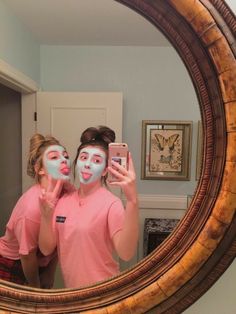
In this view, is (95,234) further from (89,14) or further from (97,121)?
(89,14)

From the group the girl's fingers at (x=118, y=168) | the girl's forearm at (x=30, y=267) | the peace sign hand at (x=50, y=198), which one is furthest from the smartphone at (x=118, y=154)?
the girl's forearm at (x=30, y=267)

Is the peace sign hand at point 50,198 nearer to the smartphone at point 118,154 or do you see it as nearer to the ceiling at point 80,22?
the smartphone at point 118,154

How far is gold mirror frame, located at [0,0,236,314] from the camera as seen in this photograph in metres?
0.43

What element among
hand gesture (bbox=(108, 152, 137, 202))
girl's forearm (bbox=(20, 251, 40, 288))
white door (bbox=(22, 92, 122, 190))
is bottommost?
girl's forearm (bbox=(20, 251, 40, 288))

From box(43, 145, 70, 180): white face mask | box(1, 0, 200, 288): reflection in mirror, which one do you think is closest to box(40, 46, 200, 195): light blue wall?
box(1, 0, 200, 288): reflection in mirror

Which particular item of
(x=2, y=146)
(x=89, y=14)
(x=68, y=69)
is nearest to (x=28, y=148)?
(x=2, y=146)

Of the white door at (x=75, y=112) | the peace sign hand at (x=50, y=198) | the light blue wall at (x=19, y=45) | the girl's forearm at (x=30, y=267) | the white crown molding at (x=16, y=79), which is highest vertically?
the light blue wall at (x=19, y=45)

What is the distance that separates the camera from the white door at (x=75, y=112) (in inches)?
21.1

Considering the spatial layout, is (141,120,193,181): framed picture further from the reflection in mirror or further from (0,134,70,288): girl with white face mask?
(0,134,70,288): girl with white face mask

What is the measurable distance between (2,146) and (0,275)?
26 centimetres

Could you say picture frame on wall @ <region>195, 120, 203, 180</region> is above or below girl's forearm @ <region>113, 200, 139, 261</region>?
above

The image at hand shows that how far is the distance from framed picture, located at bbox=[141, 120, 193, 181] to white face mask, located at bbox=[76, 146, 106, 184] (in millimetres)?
79

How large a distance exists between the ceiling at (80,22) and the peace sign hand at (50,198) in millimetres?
268

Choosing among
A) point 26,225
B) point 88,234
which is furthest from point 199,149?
point 26,225
